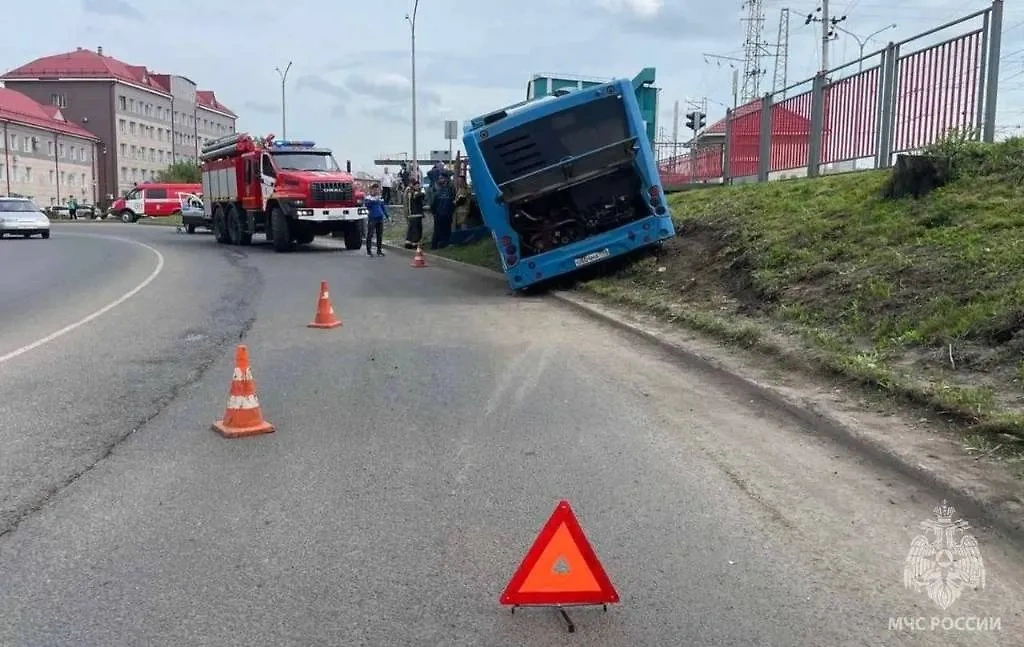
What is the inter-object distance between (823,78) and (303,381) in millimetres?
11710

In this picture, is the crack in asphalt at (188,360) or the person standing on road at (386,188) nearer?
the crack in asphalt at (188,360)

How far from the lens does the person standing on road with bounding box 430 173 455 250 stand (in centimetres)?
2431

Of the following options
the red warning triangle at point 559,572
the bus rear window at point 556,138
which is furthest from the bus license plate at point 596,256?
the red warning triangle at point 559,572

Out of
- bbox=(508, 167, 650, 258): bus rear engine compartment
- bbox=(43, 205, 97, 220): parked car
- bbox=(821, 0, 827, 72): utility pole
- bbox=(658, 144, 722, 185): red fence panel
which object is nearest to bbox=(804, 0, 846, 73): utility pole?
bbox=(821, 0, 827, 72): utility pole

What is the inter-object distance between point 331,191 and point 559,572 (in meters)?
23.4

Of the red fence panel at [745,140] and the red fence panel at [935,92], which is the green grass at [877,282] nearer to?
the red fence panel at [935,92]

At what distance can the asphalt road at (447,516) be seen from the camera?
139 inches

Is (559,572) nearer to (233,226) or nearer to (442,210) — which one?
(442,210)

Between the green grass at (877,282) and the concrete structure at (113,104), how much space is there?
9432 cm

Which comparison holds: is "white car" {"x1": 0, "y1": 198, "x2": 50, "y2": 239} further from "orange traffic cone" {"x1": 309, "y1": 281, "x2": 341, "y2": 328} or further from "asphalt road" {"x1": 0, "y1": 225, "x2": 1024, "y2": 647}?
"asphalt road" {"x1": 0, "y1": 225, "x2": 1024, "y2": 647}

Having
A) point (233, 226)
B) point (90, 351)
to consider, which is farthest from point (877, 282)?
point (233, 226)

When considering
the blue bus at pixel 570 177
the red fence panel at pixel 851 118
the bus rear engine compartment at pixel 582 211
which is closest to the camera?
the blue bus at pixel 570 177

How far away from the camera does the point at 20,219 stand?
34969mm

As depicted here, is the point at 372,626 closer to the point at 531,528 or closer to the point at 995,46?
the point at 531,528
